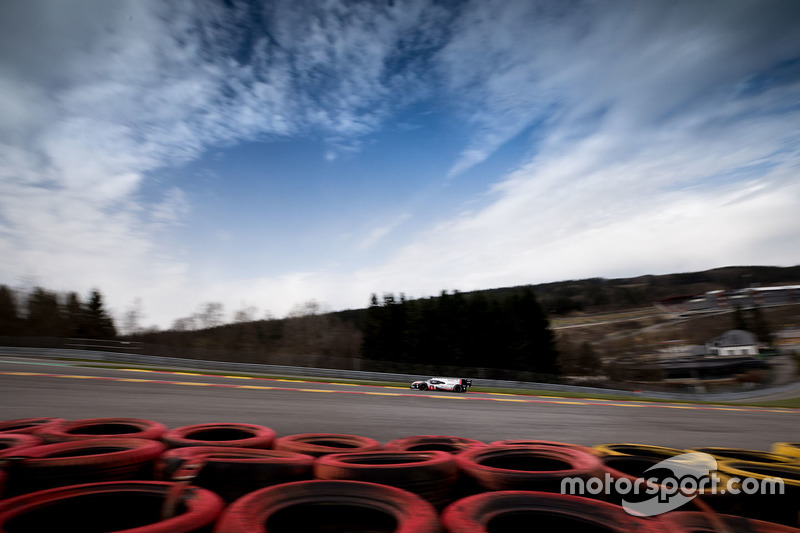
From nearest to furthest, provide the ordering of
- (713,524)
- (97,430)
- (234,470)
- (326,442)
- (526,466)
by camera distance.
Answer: (713,524) → (234,470) → (526,466) → (326,442) → (97,430)

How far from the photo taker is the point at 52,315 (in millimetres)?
37781

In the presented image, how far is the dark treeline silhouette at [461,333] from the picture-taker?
4388 cm

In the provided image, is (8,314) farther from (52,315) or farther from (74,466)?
(74,466)

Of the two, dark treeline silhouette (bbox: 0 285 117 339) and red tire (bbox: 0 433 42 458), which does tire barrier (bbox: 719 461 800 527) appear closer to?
red tire (bbox: 0 433 42 458)

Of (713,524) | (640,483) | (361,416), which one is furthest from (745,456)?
(361,416)

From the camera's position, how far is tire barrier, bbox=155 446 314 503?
2621 mm

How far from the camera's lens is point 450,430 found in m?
6.46

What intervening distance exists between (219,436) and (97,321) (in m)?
47.5

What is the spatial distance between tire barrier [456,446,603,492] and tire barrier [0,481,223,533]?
171cm

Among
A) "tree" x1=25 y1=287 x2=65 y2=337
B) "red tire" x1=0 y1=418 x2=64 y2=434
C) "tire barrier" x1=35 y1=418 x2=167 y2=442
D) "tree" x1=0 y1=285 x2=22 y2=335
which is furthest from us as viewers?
"tree" x1=25 y1=287 x2=65 y2=337

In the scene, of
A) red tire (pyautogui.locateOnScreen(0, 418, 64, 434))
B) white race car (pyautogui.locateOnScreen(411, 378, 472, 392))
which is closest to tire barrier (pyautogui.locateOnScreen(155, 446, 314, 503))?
red tire (pyautogui.locateOnScreen(0, 418, 64, 434))

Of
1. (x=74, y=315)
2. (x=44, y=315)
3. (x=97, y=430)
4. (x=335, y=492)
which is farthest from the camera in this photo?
(x=74, y=315)

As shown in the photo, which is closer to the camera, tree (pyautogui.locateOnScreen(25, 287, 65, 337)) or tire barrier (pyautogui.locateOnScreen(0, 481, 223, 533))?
tire barrier (pyautogui.locateOnScreen(0, 481, 223, 533))

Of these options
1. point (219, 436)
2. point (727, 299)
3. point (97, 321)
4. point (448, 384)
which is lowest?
point (448, 384)
